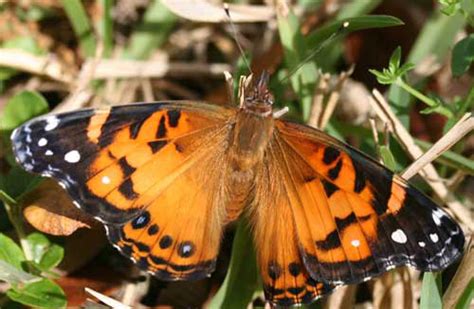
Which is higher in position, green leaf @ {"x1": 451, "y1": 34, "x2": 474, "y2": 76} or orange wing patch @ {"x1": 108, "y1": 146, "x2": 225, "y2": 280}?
green leaf @ {"x1": 451, "y1": 34, "x2": 474, "y2": 76}

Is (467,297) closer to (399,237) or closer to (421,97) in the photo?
(399,237)

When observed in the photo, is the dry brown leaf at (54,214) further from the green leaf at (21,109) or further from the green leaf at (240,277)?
the green leaf at (240,277)

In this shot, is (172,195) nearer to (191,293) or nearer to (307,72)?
(191,293)

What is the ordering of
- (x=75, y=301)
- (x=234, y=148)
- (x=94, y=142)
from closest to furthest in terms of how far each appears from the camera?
(x=94, y=142) < (x=234, y=148) < (x=75, y=301)

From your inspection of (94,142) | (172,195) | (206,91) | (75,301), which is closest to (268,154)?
(172,195)

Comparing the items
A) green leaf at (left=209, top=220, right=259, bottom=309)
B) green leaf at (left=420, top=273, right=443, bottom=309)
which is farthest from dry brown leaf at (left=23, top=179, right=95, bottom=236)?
green leaf at (left=420, top=273, right=443, bottom=309)

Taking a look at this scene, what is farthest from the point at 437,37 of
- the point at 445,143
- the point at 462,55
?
the point at 445,143

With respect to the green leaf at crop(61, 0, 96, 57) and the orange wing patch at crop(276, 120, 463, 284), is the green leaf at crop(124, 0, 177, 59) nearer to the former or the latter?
the green leaf at crop(61, 0, 96, 57)

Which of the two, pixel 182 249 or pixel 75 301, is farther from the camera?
pixel 75 301
